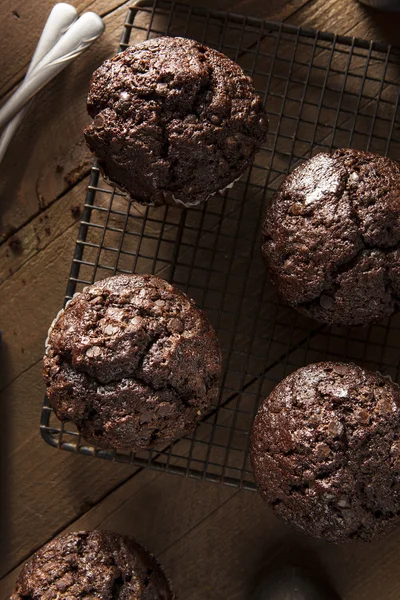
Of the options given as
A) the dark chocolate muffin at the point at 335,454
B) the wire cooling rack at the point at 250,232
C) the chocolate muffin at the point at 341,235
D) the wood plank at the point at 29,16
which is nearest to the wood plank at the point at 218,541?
the wire cooling rack at the point at 250,232

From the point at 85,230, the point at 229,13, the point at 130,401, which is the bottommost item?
the point at 130,401

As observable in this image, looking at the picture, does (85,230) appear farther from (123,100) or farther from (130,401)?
(130,401)

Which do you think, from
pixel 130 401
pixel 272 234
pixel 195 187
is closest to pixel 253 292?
pixel 272 234

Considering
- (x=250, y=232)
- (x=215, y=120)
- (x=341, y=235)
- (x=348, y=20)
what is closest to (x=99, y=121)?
(x=215, y=120)

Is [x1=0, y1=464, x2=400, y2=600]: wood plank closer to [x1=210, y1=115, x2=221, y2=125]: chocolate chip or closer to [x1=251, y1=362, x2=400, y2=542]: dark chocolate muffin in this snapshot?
[x1=251, y1=362, x2=400, y2=542]: dark chocolate muffin

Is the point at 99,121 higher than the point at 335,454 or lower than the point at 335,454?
higher

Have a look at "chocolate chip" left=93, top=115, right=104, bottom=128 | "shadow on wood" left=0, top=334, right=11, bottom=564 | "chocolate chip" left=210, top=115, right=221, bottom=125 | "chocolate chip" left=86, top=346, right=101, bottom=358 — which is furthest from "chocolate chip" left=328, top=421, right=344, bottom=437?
"shadow on wood" left=0, top=334, right=11, bottom=564

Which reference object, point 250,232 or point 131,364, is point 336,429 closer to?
point 131,364
